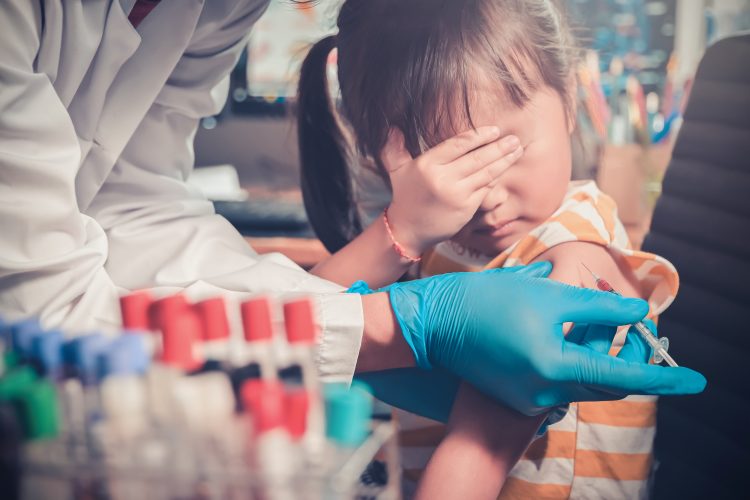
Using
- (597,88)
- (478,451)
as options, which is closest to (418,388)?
(478,451)

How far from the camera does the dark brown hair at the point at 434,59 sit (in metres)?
0.78

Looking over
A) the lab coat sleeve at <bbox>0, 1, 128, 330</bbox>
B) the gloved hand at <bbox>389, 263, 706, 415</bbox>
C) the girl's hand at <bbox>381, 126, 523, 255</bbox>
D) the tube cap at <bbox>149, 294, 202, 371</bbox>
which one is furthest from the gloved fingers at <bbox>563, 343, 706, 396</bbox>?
the lab coat sleeve at <bbox>0, 1, 128, 330</bbox>

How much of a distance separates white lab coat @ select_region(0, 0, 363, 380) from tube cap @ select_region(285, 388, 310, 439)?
25 centimetres

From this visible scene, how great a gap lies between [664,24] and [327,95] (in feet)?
4.10

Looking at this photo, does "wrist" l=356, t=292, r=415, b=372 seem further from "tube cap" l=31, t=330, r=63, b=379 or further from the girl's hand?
"tube cap" l=31, t=330, r=63, b=379

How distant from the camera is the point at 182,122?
40.4 inches

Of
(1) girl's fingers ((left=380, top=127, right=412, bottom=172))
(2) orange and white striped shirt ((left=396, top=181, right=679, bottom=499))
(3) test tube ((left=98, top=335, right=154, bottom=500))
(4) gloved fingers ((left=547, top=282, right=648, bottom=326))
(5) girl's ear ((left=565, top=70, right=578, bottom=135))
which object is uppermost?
(5) girl's ear ((left=565, top=70, right=578, bottom=135))

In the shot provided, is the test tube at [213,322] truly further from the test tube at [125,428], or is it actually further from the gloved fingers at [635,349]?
the gloved fingers at [635,349]

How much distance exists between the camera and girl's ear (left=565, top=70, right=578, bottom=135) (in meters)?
0.87

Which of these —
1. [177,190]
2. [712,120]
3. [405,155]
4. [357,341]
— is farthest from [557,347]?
[177,190]

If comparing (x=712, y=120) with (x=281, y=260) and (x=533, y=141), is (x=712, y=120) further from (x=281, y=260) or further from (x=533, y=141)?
(x=281, y=260)

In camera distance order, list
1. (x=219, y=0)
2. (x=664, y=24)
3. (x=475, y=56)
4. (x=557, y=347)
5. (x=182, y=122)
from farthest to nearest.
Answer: (x=664, y=24) < (x=182, y=122) < (x=219, y=0) < (x=475, y=56) < (x=557, y=347)

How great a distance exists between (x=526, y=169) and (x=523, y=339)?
0.24 metres

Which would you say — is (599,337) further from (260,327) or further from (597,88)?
(597,88)
